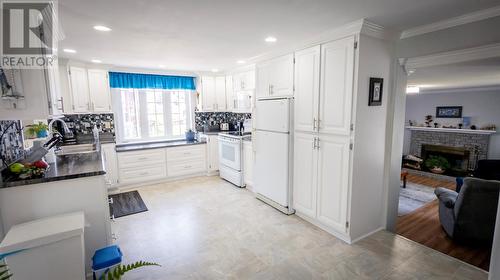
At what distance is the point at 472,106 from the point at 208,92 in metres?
7.03

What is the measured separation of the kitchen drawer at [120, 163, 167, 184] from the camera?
4.43m

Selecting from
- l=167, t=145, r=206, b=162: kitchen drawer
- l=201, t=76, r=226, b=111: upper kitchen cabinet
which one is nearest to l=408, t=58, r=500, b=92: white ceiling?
l=201, t=76, r=226, b=111: upper kitchen cabinet

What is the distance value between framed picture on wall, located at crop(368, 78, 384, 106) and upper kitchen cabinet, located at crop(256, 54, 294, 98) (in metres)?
1.00

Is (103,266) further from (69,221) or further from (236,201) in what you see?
(236,201)

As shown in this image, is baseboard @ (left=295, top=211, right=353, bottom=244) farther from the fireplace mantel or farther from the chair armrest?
the fireplace mantel

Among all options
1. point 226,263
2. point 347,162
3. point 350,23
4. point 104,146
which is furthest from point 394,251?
point 104,146

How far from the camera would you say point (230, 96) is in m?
5.20

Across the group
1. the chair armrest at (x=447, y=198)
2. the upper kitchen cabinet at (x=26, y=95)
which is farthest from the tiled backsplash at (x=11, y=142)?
the chair armrest at (x=447, y=198)

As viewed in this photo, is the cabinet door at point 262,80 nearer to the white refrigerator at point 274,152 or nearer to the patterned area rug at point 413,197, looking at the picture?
the white refrigerator at point 274,152

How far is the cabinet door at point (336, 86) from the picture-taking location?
2455 millimetres

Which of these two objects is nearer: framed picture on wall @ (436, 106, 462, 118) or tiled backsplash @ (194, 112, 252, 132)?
tiled backsplash @ (194, 112, 252, 132)

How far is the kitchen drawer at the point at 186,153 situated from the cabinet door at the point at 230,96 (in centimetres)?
110

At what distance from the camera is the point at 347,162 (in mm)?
2553

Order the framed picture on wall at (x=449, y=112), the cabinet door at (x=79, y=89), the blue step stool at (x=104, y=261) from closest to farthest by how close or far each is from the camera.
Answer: the blue step stool at (x=104, y=261) < the cabinet door at (x=79, y=89) < the framed picture on wall at (x=449, y=112)
